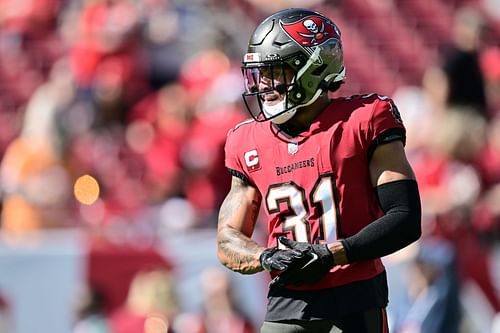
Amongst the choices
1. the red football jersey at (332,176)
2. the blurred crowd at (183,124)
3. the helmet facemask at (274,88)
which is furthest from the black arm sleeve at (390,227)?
the blurred crowd at (183,124)

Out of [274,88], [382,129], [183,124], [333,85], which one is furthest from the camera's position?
[183,124]

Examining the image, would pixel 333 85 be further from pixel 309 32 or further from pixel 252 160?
pixel 252 160

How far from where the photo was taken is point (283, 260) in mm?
4066

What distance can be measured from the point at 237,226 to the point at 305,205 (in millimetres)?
360

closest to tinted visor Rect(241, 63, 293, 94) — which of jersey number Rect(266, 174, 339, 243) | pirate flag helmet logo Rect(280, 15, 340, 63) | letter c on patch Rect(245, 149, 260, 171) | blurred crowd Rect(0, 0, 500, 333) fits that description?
pirate flag helmet logo Rect(280, 15, 340, 63)

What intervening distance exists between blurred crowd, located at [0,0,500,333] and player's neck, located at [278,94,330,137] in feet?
10.2

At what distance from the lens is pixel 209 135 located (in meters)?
8.38

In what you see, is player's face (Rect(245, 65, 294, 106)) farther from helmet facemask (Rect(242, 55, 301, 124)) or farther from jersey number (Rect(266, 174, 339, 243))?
jersey number (Rect(266, 174, 339, 243))

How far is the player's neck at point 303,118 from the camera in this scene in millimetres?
4414

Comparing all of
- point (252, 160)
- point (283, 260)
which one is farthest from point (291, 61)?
point (283, 260)

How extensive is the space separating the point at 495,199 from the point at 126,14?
4.28 m

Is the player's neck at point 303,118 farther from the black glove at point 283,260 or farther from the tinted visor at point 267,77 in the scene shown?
the black glove at point 283,260

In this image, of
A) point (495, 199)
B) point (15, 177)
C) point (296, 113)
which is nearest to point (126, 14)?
point (15, 177)

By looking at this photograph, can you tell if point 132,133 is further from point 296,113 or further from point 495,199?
point 296,113
